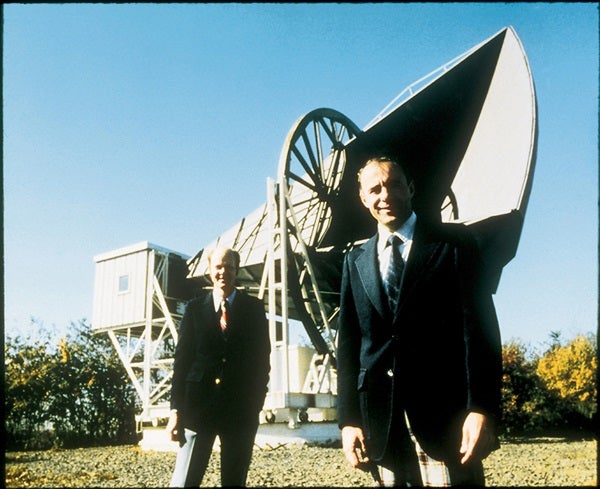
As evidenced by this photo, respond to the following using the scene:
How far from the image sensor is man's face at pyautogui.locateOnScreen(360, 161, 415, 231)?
218 cm

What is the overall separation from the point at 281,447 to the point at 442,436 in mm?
9279

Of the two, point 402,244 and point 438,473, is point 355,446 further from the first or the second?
point 402,244

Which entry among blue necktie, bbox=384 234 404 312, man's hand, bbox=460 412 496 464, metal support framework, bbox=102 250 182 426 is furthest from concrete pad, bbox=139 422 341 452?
man's hand, bbox=460 412 496 464

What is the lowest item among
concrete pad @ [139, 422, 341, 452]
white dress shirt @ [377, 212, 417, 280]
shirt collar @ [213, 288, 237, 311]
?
concrete pad @ [139, 422, 341, 452]

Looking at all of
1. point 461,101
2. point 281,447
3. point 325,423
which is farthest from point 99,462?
point 461,101

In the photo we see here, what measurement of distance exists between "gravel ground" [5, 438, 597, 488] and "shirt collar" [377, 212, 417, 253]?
4553 millimetres

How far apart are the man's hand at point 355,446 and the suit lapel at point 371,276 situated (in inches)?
18.6

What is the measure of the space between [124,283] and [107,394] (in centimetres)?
588

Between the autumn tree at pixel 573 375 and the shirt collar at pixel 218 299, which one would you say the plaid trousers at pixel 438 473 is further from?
the autumn tree at pixel 573 375

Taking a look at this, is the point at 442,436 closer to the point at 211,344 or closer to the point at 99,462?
the point at 211,344

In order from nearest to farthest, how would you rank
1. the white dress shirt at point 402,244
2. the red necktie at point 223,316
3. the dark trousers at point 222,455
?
the white dress shirt at point 402,244 → the dark trousers at point 222,455 → the red necktie at point 223,316

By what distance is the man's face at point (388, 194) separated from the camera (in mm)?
2180

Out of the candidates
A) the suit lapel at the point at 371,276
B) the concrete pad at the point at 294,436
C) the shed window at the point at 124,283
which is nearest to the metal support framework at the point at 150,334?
the shed window at the point at 124,283

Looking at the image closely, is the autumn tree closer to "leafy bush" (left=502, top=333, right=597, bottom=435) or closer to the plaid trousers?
"leafy bush" (left=502, top=333, right=597, bottom=435)
